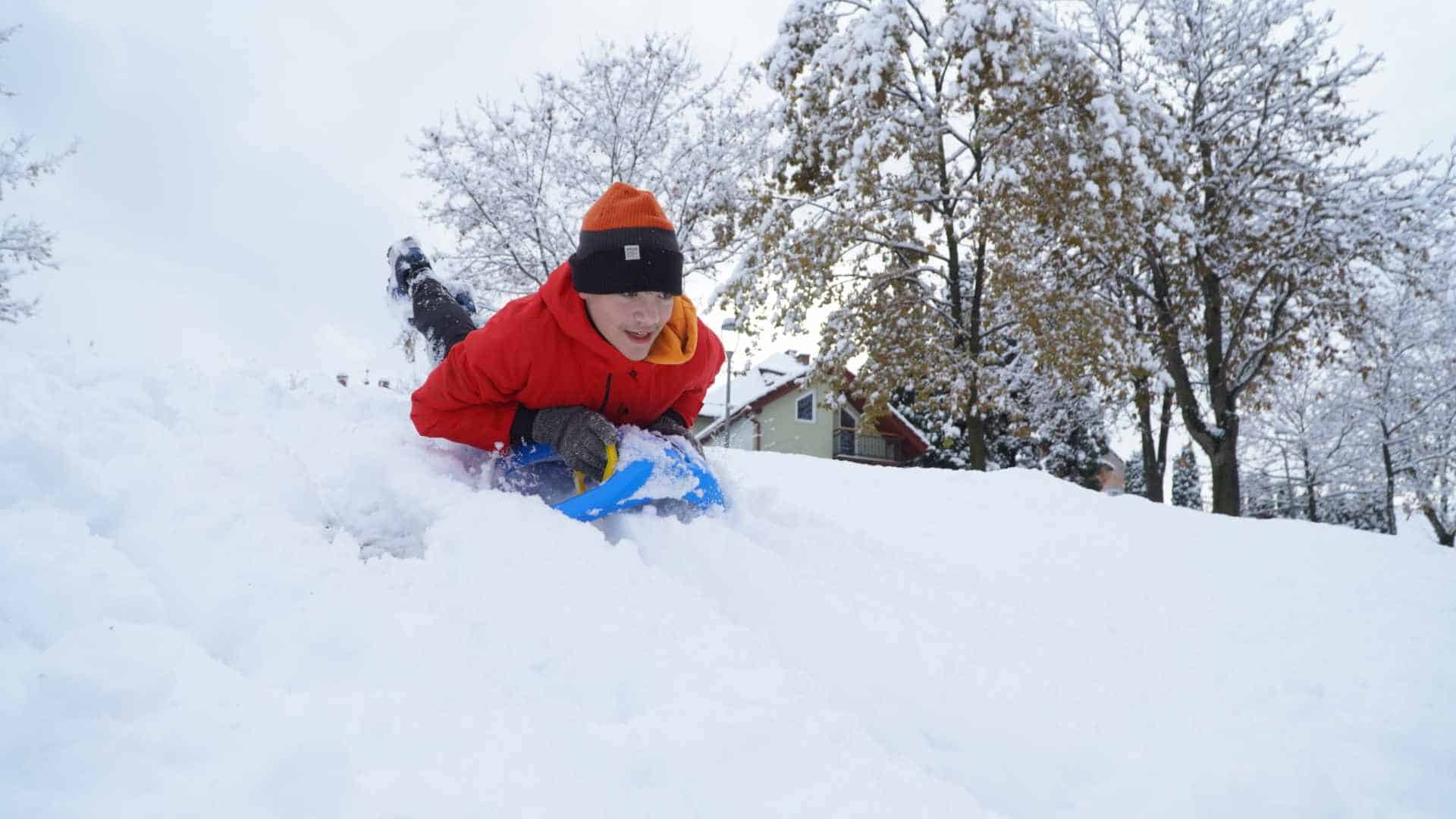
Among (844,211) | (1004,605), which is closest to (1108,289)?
(844,211)

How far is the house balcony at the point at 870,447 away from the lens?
23.5 m

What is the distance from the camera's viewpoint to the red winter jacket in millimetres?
2338

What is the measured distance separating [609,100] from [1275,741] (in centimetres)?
1081

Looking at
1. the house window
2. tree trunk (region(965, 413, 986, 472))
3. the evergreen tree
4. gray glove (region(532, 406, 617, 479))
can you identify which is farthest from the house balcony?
gray glove (region(532, 406, 617, 479))

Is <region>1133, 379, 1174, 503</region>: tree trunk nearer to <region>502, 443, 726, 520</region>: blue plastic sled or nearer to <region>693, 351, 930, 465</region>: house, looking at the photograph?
<region>693, 351, 930, 465</region>: house

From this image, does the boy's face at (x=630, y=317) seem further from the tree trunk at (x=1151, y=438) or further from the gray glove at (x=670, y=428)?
the tree trunk at (x=1151, y=438)

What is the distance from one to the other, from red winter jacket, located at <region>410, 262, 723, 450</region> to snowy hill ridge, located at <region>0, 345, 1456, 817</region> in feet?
0.58

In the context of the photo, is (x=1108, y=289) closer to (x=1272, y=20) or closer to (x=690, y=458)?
(x=1272, y=20)

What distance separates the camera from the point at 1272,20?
9.48 metres

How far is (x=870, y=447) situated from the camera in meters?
24.3

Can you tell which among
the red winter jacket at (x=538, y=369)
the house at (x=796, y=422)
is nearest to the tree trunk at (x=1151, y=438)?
the house at (x=796, y=422)

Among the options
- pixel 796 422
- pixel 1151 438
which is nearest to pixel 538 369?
pixel 1151 438

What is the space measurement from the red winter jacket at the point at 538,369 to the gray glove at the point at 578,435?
8 centimetres

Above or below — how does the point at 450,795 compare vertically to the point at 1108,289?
below
